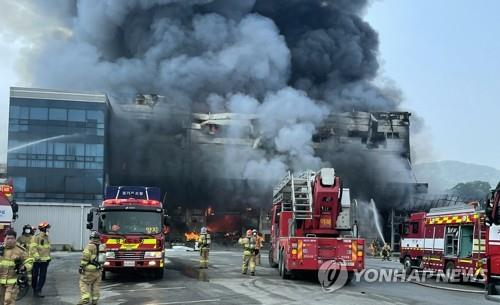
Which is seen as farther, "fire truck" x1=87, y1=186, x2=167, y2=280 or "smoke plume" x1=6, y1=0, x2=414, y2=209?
"smoke plume" x1=6, y1=0, x2=414, y2=209

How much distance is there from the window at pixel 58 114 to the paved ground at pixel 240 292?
111ft

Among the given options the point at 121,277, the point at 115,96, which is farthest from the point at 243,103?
the point at 121,277

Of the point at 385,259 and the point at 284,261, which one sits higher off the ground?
the point at 284,261

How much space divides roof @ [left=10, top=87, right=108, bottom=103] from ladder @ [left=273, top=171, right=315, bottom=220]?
3430cm

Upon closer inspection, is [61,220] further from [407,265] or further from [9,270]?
[9,270]

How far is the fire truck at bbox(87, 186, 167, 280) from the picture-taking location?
44.2ft

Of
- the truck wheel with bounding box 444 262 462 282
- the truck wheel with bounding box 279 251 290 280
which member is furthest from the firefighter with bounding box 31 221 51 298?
the truck wheel with bounding box 444 262 462 282

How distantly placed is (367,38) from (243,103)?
19.5m

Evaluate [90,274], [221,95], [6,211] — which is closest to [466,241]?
[90,274]

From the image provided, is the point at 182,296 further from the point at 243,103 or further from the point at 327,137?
the point at 327,137

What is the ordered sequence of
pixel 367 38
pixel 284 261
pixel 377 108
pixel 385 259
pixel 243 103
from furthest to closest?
pixel 367 38 < pixel 377 108 < pixel 243 103 < pixel 385 259 < pixel 284 261

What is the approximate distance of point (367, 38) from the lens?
59.3 meters

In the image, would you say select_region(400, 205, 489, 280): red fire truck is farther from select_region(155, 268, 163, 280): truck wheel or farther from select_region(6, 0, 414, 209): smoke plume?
select_region(6, 0, 414, 209): smoke plume

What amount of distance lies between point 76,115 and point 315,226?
3667 centimetres
